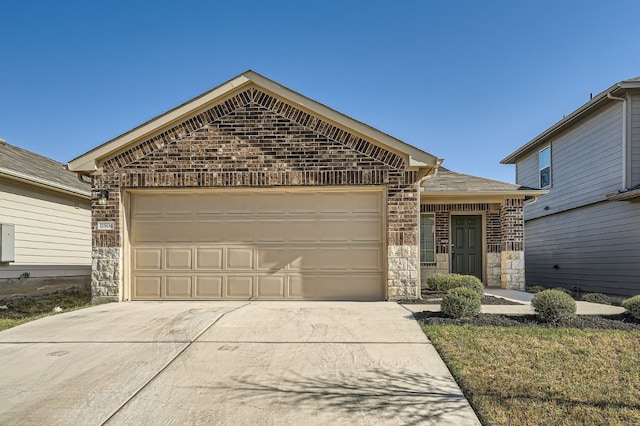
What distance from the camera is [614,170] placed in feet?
39.2

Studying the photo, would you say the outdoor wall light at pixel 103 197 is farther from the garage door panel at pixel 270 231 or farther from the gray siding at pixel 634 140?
the gray siding at pixel 634 140

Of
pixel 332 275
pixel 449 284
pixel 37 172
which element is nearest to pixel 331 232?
pixel 332 275

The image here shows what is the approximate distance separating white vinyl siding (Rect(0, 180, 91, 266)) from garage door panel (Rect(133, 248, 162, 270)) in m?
3.33

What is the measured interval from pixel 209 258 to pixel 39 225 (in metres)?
5.11

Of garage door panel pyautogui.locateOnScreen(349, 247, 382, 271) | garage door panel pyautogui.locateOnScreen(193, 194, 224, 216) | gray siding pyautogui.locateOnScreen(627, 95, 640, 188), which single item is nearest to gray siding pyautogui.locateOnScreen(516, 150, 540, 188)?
gray siding pyautogui.locateOnScreen(627, 95, 640, 188)

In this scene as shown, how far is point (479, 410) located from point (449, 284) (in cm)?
571

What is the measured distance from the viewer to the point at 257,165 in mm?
8961

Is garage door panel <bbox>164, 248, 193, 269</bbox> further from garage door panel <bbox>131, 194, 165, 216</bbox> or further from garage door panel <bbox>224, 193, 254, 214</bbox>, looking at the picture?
garage door panel <bbox>224, 193, 254, 214</bbox>

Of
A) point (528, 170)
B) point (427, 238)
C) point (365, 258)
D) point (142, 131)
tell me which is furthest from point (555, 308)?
point (528, 170)

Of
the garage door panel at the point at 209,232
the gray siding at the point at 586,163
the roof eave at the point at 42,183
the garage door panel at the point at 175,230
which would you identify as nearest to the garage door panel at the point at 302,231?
the garage door panel at the point at 209,232

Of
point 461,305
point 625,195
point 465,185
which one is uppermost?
point 465,185

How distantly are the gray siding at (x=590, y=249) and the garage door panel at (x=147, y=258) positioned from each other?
11.4 m

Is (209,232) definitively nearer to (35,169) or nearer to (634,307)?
(35,169)

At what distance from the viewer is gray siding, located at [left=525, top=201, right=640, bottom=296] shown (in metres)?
11.4
